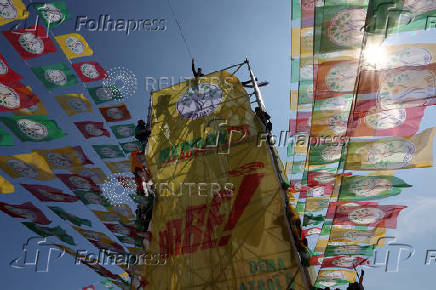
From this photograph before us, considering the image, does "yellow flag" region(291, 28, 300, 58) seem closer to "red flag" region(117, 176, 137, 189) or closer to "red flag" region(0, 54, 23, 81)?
"red flag" region(117, 176, 137, 189)

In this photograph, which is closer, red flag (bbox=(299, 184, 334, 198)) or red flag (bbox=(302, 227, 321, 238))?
red flag (bbox=(299, 184, 334, 198))

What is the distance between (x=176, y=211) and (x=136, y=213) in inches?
82.4

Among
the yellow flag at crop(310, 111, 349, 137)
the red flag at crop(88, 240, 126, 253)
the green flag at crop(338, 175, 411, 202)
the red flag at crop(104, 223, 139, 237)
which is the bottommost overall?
Result: the red flag at crop(88, 240, 126, 253)

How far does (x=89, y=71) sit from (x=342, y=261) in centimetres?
1330

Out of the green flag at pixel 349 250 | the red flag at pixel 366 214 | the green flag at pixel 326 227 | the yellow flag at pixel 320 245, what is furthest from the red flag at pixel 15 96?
the yellow flag at pixel 320 245

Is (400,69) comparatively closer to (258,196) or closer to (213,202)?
(258,196)

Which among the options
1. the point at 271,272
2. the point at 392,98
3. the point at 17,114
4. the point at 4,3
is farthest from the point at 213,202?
the point at 4,3

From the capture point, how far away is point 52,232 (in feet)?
39.6

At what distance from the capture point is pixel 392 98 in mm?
7684

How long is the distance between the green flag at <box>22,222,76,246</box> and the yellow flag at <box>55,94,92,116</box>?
5.20 metres

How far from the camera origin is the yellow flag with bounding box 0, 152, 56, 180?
1028 centimetres

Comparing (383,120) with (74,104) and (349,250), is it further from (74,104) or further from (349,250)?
(74,104)

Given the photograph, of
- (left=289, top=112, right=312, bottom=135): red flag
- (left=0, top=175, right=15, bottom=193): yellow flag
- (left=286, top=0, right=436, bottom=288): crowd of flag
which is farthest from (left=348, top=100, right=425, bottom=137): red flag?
(left=0, top=175, right=15, bottom=193): yellow flag

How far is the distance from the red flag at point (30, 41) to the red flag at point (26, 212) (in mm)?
5860
